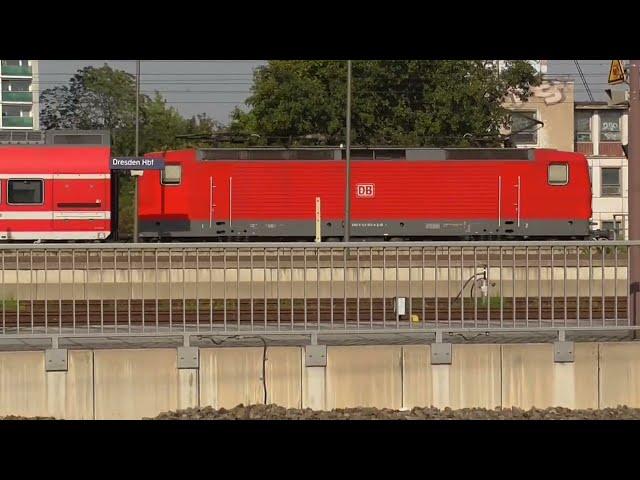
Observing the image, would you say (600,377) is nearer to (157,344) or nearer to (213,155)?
(157,344)

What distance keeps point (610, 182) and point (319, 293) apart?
45.6 meters

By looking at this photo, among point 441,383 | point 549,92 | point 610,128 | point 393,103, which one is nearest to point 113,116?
point 393,103

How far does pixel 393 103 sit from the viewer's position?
48.1 m

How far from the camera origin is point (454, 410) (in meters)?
9.61

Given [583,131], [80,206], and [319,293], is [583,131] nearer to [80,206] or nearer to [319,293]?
[80,206]

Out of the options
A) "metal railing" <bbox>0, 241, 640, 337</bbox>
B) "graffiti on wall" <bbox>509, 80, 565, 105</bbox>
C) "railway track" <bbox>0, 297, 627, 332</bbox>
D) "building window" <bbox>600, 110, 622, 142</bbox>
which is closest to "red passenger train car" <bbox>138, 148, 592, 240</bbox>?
"metal railing" <bbox>0, 241, 640, 337</bbox>

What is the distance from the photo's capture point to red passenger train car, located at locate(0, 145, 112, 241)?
27.7 m

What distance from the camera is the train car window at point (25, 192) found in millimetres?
27703

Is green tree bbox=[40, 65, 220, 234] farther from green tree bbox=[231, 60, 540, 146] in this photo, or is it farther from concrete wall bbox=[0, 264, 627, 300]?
concrete wall bbox=[0, 264, 627, 300]

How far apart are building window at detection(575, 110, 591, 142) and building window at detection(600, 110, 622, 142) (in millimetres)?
736

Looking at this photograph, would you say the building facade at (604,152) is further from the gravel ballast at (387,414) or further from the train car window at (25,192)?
the gravel ballast at (387,414)

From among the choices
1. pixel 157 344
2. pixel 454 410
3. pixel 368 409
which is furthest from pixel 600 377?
pixel 157 344

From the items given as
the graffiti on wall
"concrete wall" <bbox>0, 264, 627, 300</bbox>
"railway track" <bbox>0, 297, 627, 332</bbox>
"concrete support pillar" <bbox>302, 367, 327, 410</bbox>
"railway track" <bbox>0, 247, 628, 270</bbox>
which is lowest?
"concrete support pillar" <bbox>302, 367, 327, 410</bbox>

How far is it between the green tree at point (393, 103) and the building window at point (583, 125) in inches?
300
